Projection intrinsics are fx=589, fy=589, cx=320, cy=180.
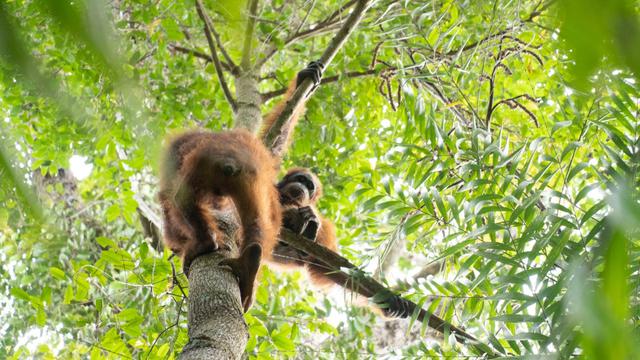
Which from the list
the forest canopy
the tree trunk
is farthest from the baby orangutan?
the tree trunk

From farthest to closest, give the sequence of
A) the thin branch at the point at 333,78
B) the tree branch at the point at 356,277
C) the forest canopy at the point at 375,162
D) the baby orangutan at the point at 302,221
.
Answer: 1. the thin branch at the point at 333,78
2. the baby orangutan at the point at 302,221
3. the tree branch at the point at 356,277
4. the forest canopy at the point at 375,162

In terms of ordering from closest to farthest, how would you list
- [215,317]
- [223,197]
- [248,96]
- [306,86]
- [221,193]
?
[215,317], [221,193], [223,197], [306,86], [248,96]

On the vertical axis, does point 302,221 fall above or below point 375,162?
below

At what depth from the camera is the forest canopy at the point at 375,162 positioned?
423mm

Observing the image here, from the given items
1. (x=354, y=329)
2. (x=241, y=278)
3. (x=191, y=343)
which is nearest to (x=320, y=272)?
(x=354, y=329)

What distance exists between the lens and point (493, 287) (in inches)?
95.4

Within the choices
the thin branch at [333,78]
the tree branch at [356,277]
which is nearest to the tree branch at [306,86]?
the tree branch at [356,277]

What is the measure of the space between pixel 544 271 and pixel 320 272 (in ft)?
8.30

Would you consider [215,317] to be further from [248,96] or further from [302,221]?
[248,96]

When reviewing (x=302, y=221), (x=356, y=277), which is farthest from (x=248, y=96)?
(x=356, y=277)

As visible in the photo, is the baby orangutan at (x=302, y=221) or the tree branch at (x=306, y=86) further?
the baby orangutan at (x=302, y=221)

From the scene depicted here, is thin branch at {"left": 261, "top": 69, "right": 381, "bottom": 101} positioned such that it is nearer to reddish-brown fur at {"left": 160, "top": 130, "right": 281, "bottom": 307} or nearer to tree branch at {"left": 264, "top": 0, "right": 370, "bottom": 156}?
tree branch at {"left": 264, "top": 0, "right": 370, "bottom": 156}

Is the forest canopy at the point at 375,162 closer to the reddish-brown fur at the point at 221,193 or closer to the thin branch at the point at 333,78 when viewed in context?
the thin branch at the point at 333,78

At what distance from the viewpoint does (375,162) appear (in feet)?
19.6
